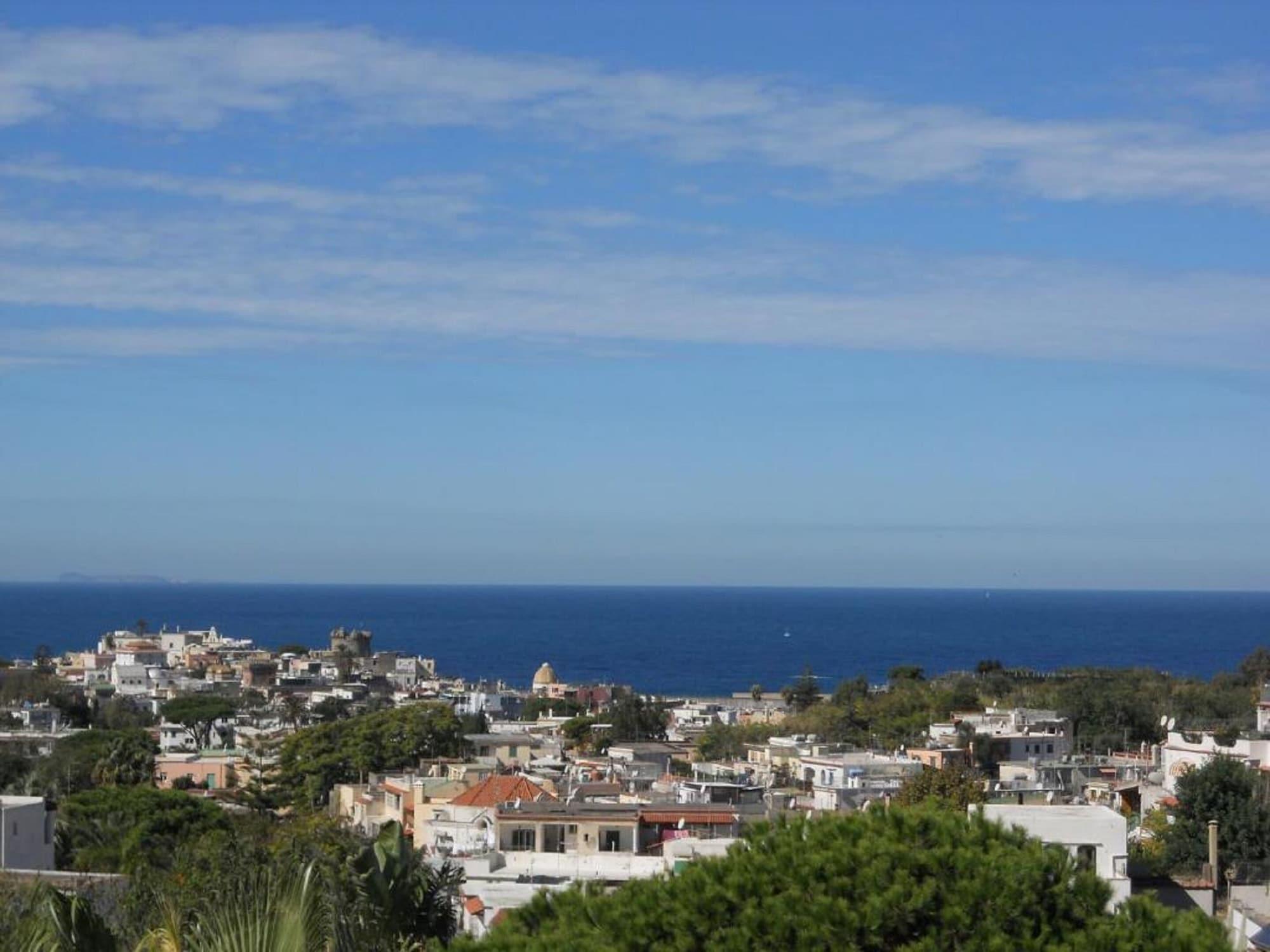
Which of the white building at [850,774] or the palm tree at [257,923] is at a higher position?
the palm tree at [257,923]

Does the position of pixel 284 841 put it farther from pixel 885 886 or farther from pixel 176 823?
pixel 885 886

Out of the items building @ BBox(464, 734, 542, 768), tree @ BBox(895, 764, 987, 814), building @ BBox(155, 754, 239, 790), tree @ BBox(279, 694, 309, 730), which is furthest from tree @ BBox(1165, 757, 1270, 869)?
tree @ BBox(279, 694, 309, 730)

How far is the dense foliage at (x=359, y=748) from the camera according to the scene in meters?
45.0

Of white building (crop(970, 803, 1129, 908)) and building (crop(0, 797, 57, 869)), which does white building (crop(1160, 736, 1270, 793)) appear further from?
building (crop(0, 797, 57, 869))

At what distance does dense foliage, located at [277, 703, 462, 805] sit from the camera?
148 ft

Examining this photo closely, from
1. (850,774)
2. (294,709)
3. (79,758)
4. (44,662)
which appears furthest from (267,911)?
(44,662)

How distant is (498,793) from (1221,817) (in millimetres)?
11714

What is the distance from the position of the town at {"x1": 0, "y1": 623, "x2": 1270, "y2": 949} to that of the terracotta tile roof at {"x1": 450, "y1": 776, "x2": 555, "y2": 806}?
2.7 inches

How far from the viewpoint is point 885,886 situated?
25.6ft

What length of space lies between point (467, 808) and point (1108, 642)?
491 ft

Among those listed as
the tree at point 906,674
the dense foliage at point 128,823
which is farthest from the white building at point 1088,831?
the tree at point 906,674

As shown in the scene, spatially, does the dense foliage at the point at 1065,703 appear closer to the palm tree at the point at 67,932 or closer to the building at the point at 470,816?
the building at the point at 470,816

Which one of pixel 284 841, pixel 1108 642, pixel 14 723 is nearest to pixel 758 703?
pixel 14 723

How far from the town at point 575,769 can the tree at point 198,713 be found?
0.19m
